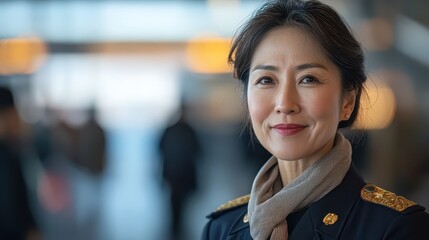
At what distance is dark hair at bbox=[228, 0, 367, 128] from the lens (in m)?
1.76

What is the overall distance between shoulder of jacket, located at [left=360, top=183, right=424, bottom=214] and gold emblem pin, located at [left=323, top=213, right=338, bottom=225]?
0.07 meters

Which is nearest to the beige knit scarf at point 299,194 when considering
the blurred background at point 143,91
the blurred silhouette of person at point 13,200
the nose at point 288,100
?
the nose at point 288,100

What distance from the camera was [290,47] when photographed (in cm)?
176

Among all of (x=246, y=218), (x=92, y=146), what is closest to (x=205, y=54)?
(x=92, y=146)

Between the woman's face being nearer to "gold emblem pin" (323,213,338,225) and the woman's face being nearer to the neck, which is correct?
the neck

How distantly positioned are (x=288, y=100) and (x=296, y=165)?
189mm

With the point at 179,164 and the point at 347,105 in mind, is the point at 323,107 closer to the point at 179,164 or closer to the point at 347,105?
the point at 347,105

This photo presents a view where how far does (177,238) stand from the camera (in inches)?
309

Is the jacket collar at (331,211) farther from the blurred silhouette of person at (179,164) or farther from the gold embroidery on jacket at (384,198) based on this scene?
the blurred silhouette of person at (179,164)

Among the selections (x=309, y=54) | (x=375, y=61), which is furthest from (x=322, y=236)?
(x=375, y=61)

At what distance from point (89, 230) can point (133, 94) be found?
2.65 m

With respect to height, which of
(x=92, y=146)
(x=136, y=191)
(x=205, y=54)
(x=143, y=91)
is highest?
(x=205, y=54)

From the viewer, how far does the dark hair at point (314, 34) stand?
1760 mm

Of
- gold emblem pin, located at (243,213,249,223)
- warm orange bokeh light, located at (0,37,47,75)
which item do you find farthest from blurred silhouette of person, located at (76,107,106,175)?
gold emblem pin, located at (243,213,249,223)
